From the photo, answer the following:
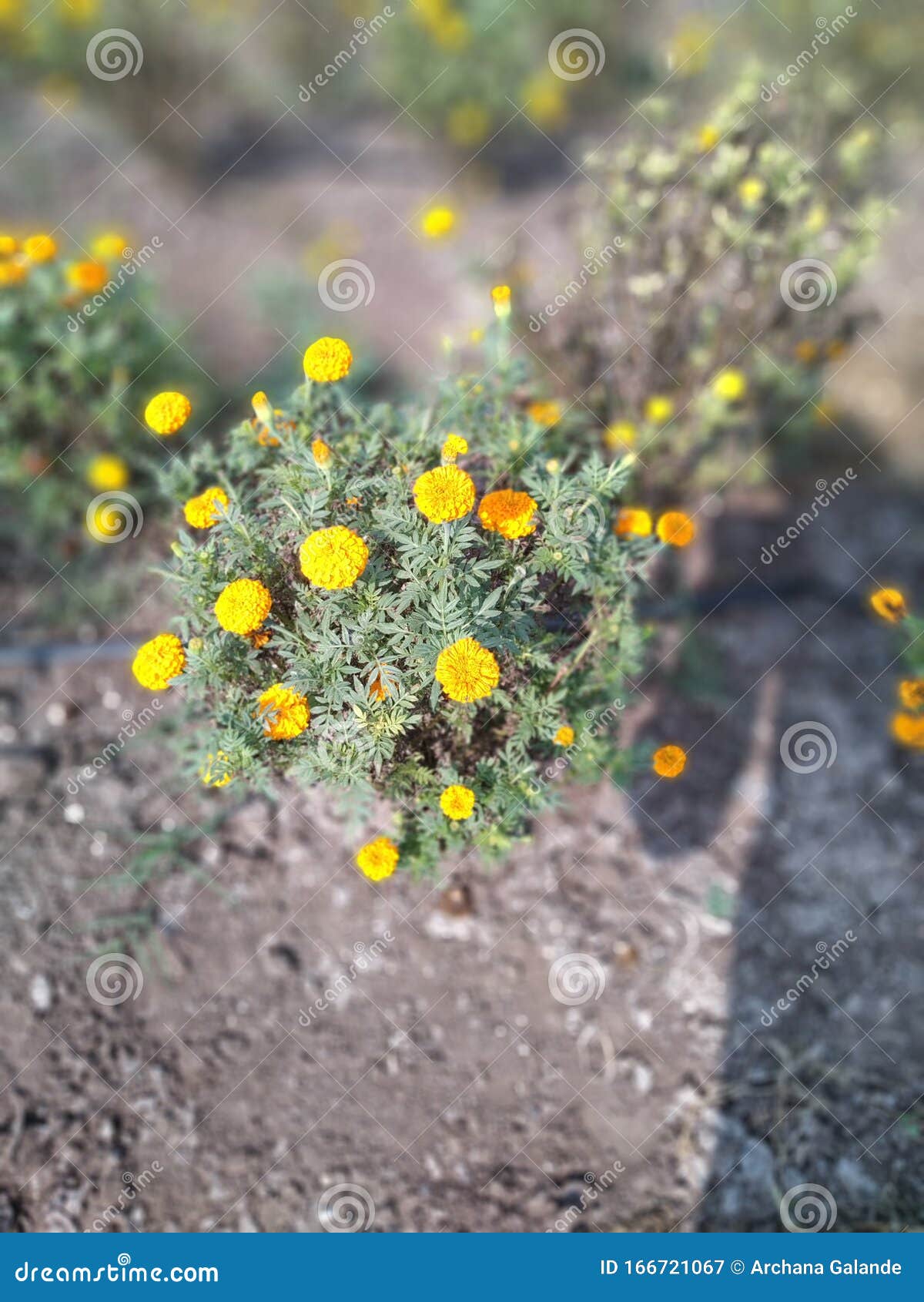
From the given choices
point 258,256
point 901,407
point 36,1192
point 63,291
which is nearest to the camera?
point 36,1192

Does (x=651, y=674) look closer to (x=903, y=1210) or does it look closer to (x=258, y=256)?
(x=903, y=1210)

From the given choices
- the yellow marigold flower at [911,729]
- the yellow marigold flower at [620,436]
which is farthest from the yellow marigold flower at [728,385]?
the yellow marigold flower at [911,729]

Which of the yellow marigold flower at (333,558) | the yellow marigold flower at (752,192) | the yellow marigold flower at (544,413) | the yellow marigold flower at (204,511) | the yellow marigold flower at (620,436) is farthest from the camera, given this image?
the yellow marigold flower at (620,436)

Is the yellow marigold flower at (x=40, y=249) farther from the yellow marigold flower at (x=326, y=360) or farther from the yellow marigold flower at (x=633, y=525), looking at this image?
the yellow marigold flower at (x=633, y=525)

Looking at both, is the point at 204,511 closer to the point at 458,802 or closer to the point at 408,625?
the point at 408,625

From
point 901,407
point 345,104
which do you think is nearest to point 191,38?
point 345,104

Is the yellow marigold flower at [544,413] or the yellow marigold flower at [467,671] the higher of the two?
the yellow marigold flower at [544,413]
